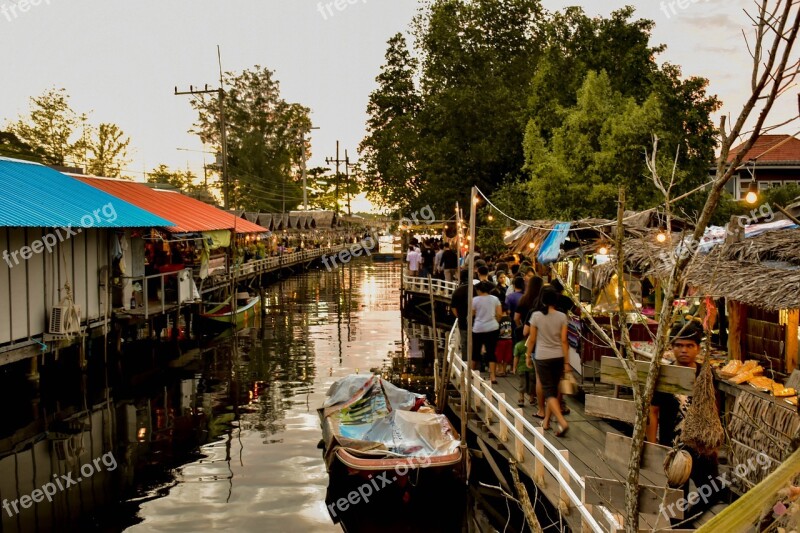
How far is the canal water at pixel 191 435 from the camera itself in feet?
34.9

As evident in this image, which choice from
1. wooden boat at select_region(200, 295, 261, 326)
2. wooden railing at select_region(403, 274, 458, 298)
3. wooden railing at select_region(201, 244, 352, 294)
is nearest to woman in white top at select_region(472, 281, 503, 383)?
wooden railing at select_region(403, 274, 458, 298)

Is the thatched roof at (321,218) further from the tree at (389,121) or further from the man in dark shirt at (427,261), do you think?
the man in dark shirt at (427,261)

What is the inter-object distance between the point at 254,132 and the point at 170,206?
44.8m

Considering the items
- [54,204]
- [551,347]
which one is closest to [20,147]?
[54,204]

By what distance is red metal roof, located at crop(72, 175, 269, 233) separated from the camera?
25.4 metres

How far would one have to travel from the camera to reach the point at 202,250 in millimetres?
28828

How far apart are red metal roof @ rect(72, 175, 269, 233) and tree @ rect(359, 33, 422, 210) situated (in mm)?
12220

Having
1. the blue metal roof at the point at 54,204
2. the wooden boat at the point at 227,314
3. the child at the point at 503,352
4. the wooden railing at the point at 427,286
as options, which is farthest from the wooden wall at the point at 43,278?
the wooden railing at the point at 427,286

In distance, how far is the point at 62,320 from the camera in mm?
17594

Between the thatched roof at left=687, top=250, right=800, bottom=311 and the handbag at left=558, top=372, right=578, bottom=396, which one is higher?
the thatched roof at left=687, top=250, right=800, bottom=311

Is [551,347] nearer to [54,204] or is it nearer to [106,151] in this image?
[54,204]

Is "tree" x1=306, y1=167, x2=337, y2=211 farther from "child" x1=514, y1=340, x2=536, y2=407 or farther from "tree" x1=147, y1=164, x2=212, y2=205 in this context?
"child" x1=514, y1=340, x2=536, y2=407

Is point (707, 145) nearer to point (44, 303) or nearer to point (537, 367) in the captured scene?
point (537, 367)

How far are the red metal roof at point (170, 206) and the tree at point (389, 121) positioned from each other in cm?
1222
